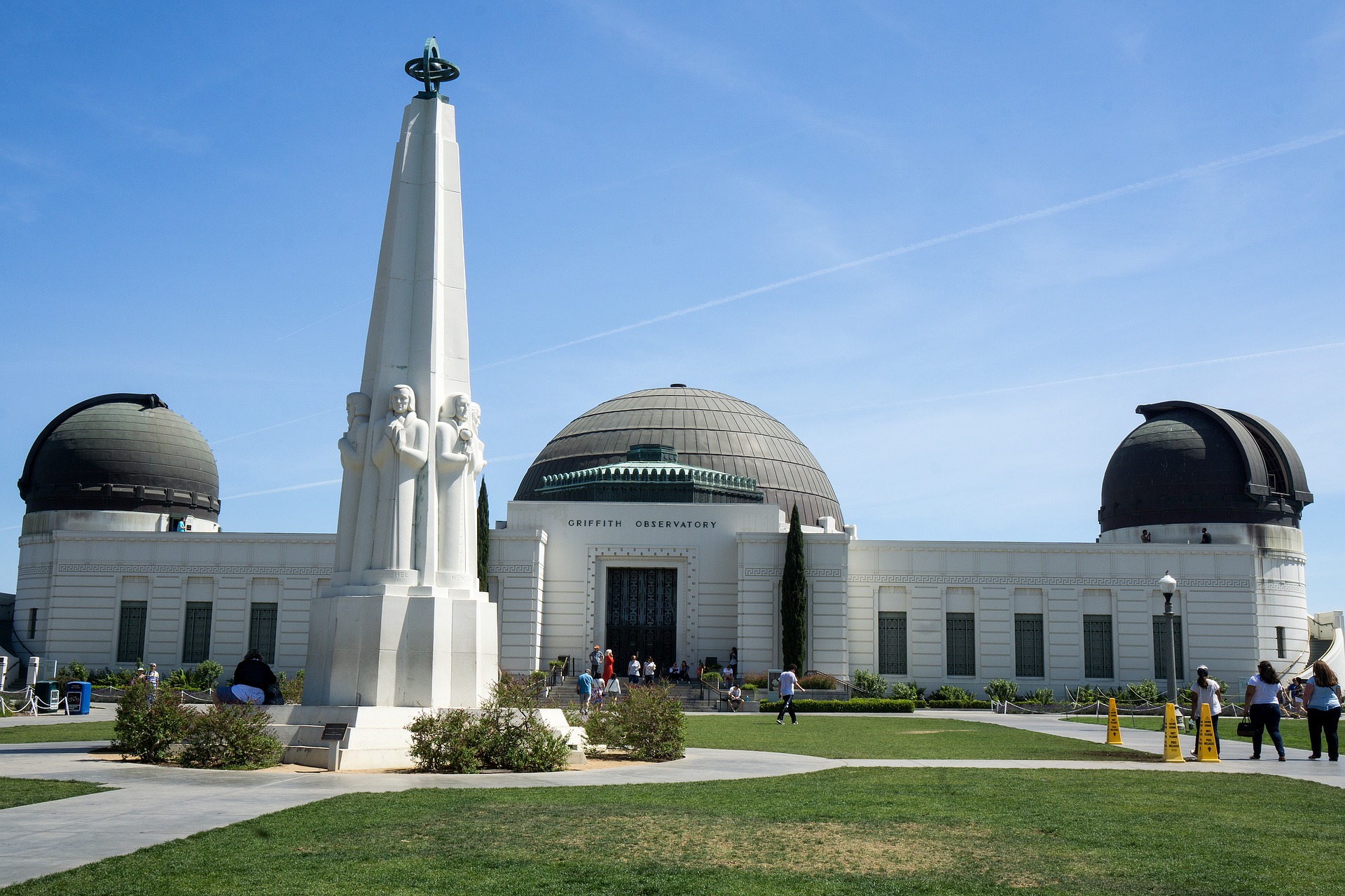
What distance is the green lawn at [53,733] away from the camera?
19.5 metres

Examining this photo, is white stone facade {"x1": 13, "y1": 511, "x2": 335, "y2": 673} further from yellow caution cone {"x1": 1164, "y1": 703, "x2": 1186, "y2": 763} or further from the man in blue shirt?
yellow caution cone {"x1": 1164, "y1": 703, "x2": 1186, "y2": 763}

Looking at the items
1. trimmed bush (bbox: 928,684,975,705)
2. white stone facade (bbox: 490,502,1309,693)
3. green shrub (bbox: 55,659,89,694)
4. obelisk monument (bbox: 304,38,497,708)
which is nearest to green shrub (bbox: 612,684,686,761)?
obelisk monument (bbox: 304,38,497,708)

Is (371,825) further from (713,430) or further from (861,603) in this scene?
(713,430)

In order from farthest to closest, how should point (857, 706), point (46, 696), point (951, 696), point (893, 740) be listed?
1. point (951, 696)
2. point (857, 706)
3. point (46, 696)
4. point (893, 740)

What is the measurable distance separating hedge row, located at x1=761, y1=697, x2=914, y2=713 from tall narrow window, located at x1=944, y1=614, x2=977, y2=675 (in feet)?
21.8

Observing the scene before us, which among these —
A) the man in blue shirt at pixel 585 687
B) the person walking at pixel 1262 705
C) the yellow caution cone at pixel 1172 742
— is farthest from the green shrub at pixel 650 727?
the man in blue shirt at pixel 585 687

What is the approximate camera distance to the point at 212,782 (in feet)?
42.4

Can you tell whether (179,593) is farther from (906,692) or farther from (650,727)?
(650,727)

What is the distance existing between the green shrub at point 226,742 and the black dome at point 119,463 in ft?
125

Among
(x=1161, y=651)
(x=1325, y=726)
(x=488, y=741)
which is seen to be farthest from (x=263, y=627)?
(x=1325, y=726)

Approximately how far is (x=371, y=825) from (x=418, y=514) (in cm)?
804

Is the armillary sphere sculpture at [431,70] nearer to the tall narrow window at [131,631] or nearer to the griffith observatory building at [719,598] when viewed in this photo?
the griffith observatory building at [719,598]

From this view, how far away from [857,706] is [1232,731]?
1294 cm

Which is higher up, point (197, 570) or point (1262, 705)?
point (197, 570)
